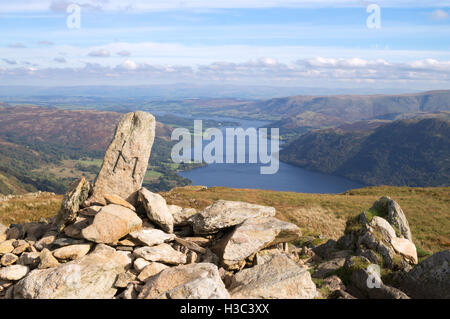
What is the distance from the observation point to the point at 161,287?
12.3 meters

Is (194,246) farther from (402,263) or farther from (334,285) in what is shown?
(402,263)

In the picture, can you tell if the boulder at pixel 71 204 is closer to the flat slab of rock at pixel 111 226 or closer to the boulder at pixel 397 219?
the flat slab of rock at pixel 111 226

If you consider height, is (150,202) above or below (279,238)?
above

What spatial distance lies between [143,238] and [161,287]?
14.5 ft

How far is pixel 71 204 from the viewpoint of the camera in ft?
58.9

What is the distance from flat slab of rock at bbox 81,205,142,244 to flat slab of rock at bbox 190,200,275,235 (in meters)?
3.27

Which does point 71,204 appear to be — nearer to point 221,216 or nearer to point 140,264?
point 140,264

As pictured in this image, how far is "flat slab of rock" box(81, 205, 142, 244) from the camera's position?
617 inches

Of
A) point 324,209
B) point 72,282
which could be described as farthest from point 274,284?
point 324,209

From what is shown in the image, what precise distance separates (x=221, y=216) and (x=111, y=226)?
5785mm

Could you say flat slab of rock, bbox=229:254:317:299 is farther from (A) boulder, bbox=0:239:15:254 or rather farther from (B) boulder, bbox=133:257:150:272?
(A) boulder, bbox=0:239:15:254

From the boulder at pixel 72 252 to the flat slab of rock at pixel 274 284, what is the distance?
292 inches

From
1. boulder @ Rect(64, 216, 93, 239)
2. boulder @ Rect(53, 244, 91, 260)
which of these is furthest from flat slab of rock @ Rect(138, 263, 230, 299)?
boulder @ Rect(64, 216, 93, 239)
